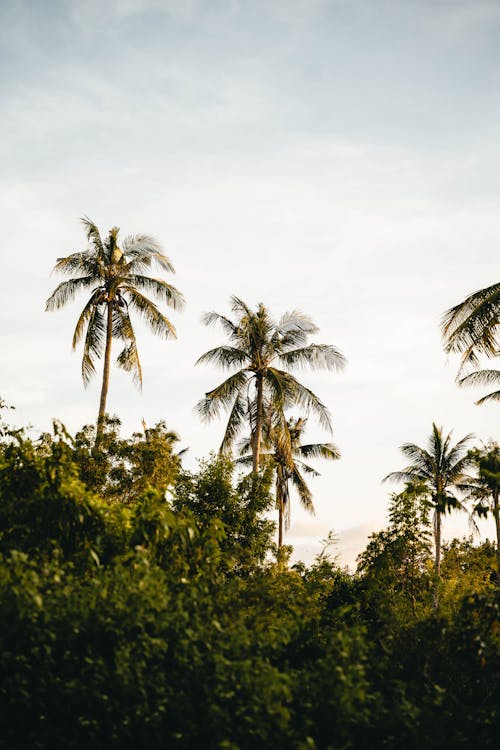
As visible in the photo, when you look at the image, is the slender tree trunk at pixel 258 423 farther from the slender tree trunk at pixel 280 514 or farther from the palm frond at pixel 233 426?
the slender tree trunk at pixel 280 514

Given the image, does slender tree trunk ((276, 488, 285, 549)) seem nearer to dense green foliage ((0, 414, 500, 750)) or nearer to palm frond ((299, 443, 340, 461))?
palm frond ((299, 443, 340, 461))

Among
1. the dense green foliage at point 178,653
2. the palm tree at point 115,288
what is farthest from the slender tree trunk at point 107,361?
the dense green foliage at point 178,653

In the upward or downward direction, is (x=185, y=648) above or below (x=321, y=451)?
below

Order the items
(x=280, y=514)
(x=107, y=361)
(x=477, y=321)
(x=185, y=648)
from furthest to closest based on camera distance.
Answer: (x=280, y=514)
(x=107, y=361)
(x=477, y=321)
(x=185, y=648)

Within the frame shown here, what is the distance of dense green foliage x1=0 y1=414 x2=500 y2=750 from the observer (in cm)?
487

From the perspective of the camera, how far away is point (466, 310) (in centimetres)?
1440

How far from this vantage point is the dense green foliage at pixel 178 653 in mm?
4867

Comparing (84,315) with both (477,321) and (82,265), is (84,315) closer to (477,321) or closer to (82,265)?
(82,265)

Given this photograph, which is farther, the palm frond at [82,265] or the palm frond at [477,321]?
the palm frond at [82,265]

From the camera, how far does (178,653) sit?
17.2 feet

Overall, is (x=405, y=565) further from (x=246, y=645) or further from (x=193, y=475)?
(x=246, y=645)

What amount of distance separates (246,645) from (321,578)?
8058mm

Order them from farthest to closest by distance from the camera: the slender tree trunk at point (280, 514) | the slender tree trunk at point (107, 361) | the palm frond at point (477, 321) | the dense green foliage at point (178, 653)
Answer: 1. the slender tree trunk at point (280, 514)
2. the slender tree trunk at point (107, 361)
3. the palm frond at point (477, 321)
4. the dense green foliage at point (178, 653)

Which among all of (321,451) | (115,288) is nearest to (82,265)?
(115,288)
